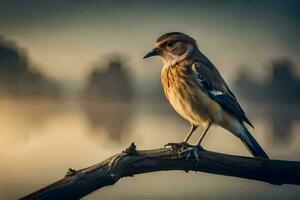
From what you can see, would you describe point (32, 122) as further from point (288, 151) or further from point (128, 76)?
point (288, 151)

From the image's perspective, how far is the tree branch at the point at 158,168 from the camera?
1.75 m

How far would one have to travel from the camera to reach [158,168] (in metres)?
1.79

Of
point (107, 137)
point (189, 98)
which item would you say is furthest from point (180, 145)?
point (107, 137)

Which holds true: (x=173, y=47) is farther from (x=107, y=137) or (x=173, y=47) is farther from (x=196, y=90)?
(x=107, y=137)

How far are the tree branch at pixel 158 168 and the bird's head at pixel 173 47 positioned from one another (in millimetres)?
292

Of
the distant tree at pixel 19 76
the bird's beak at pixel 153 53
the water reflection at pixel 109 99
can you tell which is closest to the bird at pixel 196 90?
the bird's beak at pixel 153 53

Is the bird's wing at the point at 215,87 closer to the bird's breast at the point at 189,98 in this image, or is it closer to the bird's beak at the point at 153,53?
the bird's breast at the point at 189,98

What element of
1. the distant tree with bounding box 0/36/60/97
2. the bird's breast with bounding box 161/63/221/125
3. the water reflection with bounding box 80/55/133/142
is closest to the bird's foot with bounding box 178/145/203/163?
the bird's breast with bounding box 161/63/221/125

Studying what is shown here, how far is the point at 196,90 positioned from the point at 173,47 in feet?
0.52

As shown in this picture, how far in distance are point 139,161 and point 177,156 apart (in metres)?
0.12

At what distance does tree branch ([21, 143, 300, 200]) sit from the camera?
1747 mm

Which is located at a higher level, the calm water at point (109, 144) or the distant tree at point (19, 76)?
the distant tree at point (19, 76)

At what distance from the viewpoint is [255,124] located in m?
1.97

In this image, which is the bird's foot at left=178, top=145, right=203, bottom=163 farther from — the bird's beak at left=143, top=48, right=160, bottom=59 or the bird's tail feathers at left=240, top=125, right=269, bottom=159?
the bird's beak at left=143, top=48, right=160, bottom=59
